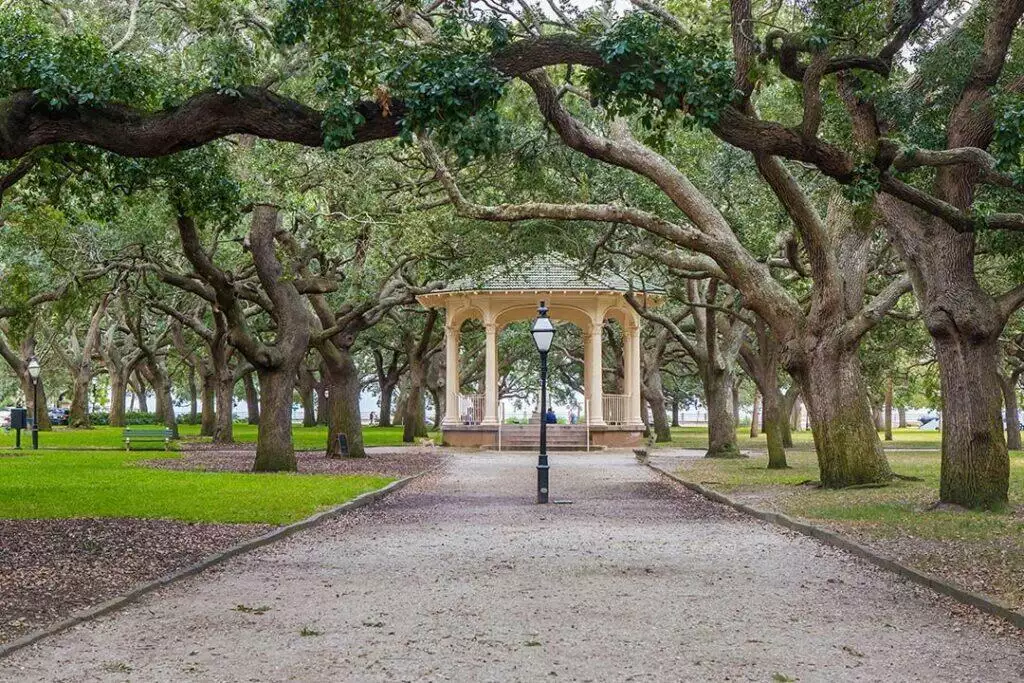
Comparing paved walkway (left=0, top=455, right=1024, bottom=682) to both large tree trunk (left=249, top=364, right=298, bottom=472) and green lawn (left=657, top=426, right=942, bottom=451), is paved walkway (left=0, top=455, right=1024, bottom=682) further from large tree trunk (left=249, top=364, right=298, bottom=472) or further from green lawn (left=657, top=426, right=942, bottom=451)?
green lawn (left=657, top=426, right=942, bottom=451)

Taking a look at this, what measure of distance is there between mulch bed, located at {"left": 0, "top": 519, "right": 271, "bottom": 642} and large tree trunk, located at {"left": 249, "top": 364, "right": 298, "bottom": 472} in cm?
927

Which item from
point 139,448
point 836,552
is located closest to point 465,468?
point 139,448

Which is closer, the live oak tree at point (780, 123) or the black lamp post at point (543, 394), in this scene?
the live oak tree at point (780, 123)

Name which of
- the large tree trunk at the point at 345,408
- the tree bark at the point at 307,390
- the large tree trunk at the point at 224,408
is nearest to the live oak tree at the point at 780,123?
the large tree trunk at the point at 345,408

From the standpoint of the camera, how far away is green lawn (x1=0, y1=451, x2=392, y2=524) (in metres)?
14.1

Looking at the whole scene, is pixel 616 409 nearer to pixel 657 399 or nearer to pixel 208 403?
pixel 657 399

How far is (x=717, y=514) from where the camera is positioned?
15.4 metres

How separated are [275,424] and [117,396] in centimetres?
3174

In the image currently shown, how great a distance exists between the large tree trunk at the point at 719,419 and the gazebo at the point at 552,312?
22.9ft

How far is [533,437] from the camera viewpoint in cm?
3884

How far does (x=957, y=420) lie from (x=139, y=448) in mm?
23848

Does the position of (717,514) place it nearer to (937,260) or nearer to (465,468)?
(937,260)

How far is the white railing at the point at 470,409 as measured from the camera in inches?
1581

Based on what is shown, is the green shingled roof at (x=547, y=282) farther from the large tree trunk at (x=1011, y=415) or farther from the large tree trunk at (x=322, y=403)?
the large tree trunk at (x=322, y=403)
